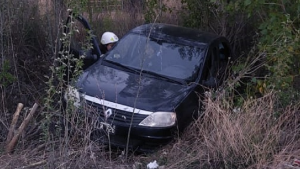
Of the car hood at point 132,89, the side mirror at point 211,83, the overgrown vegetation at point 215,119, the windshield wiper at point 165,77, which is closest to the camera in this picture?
the overgrown vegetation at point 215,119

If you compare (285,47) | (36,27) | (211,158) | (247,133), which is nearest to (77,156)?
(211,158)

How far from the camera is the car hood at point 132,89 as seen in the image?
221 inches

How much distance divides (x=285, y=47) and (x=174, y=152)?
186 cm

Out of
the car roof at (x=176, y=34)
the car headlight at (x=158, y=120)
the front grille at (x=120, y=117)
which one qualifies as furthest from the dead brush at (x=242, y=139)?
the car roof at (x=176, y=34)

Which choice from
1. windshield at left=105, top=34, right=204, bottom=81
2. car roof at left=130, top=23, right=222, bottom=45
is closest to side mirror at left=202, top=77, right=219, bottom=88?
windshield at left=105, top=34, right=204, bottom=81

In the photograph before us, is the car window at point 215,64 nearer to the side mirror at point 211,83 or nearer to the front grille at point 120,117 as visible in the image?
the side mirror at point 211,83

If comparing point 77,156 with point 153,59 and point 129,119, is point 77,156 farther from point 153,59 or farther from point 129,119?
point 153,59

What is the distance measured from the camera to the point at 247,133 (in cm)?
502

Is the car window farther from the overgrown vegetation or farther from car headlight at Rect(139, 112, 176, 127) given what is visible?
A: car headlight at Rect(139, 112, 176, 127)

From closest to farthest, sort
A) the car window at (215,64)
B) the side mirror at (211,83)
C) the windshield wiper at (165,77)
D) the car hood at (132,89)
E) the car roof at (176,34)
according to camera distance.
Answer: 1. the car hood at (132,89)
2. the windshield wiper at (165,77)
3. the side mirror at (211,83)
4. the car window at (215,64)
5. the car roof at (176,34)

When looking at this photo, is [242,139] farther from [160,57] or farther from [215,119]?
[160,57]

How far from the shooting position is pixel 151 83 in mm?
6098

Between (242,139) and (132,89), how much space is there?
1608 millimetres

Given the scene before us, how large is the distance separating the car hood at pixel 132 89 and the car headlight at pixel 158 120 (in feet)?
0.20
